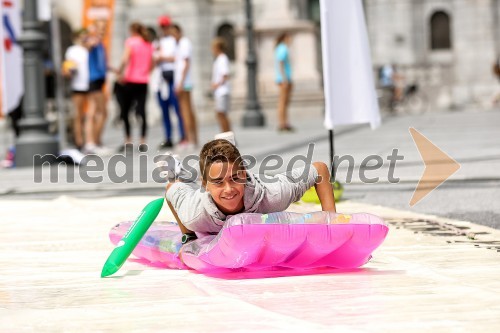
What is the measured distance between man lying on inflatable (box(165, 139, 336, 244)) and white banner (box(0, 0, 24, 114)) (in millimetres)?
10094

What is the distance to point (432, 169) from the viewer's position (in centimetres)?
1208

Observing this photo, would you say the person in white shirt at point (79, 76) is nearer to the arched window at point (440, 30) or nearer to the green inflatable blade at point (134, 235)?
the green inflatable blade at point (134, 235)

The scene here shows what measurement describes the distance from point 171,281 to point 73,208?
4.22 m

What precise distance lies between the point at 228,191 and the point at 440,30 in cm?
4451

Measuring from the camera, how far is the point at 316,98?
31172 millimetres

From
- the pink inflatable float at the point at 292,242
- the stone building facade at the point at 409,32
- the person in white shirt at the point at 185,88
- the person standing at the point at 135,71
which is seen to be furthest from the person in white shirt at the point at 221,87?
the stone building facade at the point at 409,32

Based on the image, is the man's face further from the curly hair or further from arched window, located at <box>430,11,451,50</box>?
arched window, located at <box>430,11,451,50</box>

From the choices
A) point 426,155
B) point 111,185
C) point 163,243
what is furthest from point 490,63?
point 163,243

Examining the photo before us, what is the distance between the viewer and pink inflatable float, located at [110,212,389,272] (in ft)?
18.7

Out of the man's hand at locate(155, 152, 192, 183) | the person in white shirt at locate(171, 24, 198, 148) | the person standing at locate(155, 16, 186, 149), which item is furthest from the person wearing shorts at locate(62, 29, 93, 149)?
the man's hand at locate(155, 152, 192, 183)

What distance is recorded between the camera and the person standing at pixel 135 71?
58.1 ft

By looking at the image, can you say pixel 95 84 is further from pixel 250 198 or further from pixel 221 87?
pixel 250 198

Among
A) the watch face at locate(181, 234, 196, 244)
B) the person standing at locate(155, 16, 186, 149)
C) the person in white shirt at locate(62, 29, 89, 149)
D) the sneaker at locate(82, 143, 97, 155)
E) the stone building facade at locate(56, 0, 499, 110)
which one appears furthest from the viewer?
the stone building facade at locate(56, 0, 499, 110)

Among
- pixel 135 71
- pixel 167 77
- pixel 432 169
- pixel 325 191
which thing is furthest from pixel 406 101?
pixel 325 191
